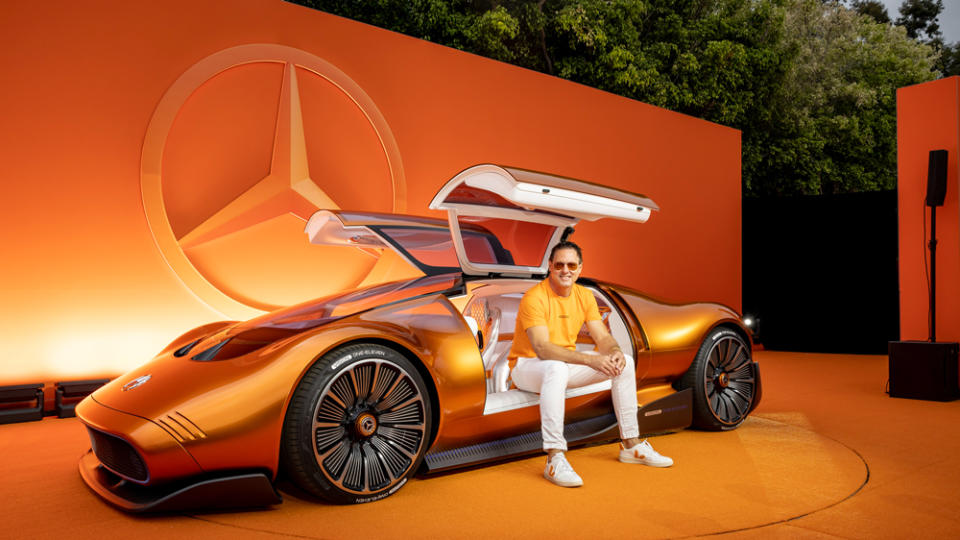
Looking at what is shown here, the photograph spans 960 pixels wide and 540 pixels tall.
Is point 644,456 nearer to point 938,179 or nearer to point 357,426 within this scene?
point 357,426

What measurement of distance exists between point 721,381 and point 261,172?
4069 mm

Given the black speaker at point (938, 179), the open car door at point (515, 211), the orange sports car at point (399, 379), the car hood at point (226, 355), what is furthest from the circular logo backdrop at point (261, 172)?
the black speaker at point (938, 179)

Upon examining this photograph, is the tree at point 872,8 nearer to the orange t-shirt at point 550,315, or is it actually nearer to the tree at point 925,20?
the tree at point 925,20

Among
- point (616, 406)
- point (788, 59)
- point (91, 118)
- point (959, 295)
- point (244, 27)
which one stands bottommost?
point (616, 406)

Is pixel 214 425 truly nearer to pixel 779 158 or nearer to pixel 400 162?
pixel 400 162

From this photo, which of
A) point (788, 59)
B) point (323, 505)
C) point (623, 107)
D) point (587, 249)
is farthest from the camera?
point (788, 59)

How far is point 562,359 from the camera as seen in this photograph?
9.54 feet

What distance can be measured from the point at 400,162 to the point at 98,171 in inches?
101

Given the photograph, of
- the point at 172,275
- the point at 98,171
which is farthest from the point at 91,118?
the point at 172,275

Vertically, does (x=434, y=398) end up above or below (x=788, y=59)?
below

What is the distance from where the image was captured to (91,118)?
15.7ft

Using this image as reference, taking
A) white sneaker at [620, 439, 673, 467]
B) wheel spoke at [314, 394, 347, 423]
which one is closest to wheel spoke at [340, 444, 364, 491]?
wheel spoke at [314, 394, 347, 423]

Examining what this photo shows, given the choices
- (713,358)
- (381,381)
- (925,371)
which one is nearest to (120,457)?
(381,381)

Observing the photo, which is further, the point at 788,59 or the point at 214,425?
the point at 788,59
